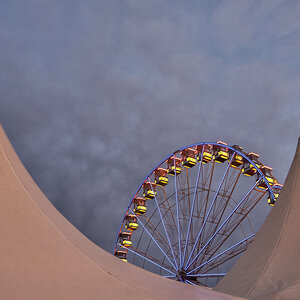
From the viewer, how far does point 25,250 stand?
13.6ft

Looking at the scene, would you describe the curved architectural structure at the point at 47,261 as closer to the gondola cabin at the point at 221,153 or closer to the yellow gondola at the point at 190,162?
the gondola cabin at the point at 221,153

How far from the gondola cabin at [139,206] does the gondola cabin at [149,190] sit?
1.36 feet

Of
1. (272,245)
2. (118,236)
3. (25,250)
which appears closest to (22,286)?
(25,250)

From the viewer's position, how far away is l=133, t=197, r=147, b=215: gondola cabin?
779 inches

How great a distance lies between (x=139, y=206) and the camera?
782 inches

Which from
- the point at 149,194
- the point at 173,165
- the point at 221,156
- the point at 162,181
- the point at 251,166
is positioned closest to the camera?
the point at 251,166

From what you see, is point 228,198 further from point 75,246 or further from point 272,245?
point 75,246

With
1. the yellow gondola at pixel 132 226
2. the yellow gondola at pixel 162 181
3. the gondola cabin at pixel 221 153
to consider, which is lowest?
the yellow gondola at pixel 132 226

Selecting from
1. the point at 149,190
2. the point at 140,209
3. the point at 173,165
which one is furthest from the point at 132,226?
the point at 173,165

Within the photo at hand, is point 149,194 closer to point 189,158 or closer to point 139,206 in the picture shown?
point 139,206

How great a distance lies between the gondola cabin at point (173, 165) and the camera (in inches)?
730

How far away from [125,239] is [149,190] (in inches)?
117

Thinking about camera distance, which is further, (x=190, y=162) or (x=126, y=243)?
(x=126, y=243)

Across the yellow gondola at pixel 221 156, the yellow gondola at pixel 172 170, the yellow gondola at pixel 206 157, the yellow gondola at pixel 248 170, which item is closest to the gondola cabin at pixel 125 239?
the yellow gondola at pixel 172 170
